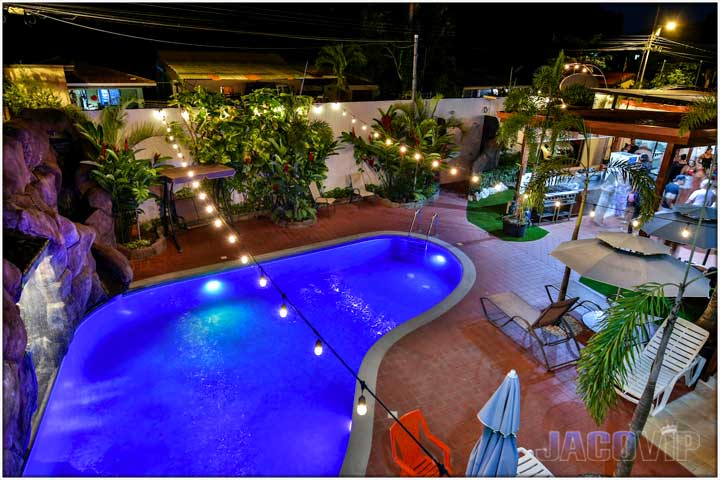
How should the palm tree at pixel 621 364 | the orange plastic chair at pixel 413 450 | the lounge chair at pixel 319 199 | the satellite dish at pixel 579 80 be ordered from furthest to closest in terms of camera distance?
the lounge chair at pixel 319 199, the satellite dish at pixel 579 80, the orange plastic chair at pixel 413 450, the palm tree at pixel 621 364

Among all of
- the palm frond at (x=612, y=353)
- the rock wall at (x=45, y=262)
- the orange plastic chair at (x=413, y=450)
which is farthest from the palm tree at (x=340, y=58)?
the palm frond at (x=612, y=353)

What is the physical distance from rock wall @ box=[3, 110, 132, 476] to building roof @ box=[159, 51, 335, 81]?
8655 millimetres

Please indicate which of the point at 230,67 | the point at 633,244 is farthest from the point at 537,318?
the point at 230,67

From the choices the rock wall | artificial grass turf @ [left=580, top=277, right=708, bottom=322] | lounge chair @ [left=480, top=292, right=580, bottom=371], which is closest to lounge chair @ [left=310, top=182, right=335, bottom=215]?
the rock wall

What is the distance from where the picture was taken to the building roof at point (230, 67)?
18281mm

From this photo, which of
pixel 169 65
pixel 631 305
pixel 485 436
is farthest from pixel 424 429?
pixel 169 65

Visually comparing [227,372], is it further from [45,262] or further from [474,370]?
[474,370]

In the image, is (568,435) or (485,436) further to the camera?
(568,435)

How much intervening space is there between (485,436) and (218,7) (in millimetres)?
27871

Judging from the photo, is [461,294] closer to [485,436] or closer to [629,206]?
[485,436]

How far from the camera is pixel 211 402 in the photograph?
750 cm

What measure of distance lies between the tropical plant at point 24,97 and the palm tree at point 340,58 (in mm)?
10453

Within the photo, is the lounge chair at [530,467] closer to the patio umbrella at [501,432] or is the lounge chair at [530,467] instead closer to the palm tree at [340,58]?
the patio umbrella at [501,432]

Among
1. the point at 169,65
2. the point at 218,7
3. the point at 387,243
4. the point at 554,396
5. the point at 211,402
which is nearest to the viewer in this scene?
the point at 554,396
